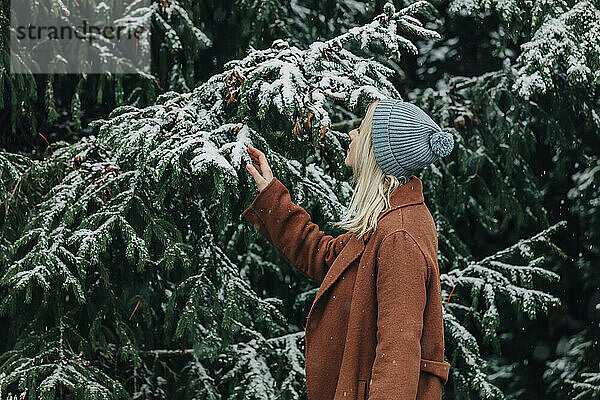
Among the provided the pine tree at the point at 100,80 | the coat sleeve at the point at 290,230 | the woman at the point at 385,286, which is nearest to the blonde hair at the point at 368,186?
the woman at the point at 385,286

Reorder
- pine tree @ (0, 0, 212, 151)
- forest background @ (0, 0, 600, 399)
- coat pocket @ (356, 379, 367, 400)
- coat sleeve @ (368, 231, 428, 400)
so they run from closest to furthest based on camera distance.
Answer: coat sleeve @ (368, 231, 428, 400)
coat pocket @ (356, 379, 367, 400)
forest background @ (0, 0, 600, 399)
pine tree @ (0, 0, 212, 151)

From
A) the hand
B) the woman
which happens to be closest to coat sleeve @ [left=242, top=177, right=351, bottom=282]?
the hand

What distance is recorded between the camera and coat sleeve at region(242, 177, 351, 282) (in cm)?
280

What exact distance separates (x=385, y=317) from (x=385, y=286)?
0.32 feet

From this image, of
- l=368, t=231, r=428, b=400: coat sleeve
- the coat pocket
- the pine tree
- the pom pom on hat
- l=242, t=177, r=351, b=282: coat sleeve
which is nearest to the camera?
l=368, t=231, r=428, b=400: coat sleeve

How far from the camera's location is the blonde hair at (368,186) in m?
2.43

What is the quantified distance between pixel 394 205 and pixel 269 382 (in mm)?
1776

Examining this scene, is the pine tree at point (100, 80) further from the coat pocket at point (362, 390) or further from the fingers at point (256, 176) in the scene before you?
the coat pocket at point (362, 390)

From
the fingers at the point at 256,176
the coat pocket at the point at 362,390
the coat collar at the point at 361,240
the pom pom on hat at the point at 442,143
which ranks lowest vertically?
the coat pocket at the point at 362,390

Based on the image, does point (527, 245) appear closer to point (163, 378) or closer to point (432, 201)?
point (432, 201)

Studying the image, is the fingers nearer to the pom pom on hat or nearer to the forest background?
the forest background

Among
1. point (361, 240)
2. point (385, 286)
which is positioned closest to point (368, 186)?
point (361, 240)

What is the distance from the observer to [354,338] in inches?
90.6

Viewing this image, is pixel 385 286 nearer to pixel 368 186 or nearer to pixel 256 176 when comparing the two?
pixel 368 186
